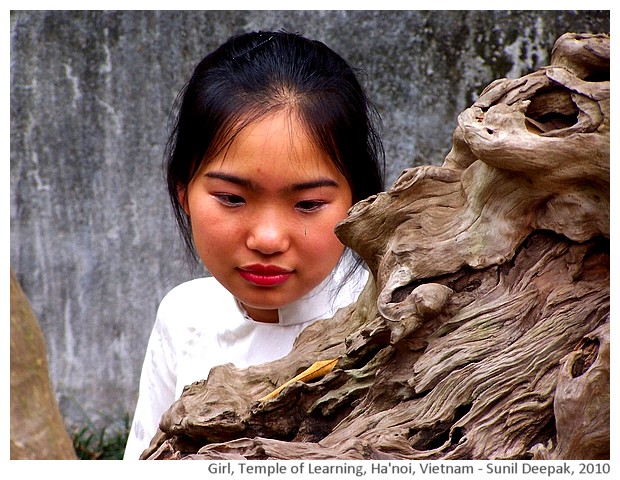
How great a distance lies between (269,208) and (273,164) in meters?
0.07

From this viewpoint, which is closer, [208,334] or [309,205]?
[309,205]

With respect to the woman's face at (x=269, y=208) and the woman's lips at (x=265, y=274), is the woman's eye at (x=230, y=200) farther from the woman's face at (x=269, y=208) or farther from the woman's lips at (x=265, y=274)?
the woman's lips at (x=265, y=274)

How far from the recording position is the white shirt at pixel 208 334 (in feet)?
5.52

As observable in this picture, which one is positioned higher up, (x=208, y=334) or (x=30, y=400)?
(x=208, y=334)

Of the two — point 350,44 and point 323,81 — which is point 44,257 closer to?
point 350,44

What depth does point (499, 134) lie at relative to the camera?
1.09 m

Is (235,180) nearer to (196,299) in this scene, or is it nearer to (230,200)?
(230,200)

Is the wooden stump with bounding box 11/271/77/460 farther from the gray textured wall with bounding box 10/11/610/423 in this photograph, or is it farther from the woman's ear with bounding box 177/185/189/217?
the gray textured wall with bounding box 10/11/610/423

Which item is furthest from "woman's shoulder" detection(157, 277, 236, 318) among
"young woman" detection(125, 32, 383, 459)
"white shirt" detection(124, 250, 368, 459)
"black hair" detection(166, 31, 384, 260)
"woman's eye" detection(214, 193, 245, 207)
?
"woman's eye" detection(214, 193, 245, 207)

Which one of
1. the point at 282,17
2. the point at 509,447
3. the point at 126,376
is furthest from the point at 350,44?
the point at 509,447

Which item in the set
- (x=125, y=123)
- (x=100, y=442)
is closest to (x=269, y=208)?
(x=125, y=123)

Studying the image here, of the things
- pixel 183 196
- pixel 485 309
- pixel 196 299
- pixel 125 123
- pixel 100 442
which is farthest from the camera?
pixel 100 442

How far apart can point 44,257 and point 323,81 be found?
65.0 inches

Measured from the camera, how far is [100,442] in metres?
2.83
